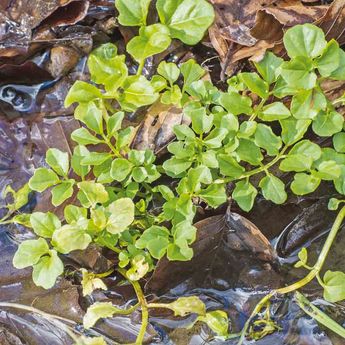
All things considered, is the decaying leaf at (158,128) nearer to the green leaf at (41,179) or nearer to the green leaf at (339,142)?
the green leaf at (41,179)

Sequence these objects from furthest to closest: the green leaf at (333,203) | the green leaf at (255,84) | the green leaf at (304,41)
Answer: the green leaf at (333,203) < the green leaf at (255,84) < the green leaf at (304,41)

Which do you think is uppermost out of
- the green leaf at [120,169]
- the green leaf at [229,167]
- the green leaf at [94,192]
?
the green leaf at [229,167]

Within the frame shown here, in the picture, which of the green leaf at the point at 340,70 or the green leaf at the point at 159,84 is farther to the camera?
the green leaf at the point at 159,84

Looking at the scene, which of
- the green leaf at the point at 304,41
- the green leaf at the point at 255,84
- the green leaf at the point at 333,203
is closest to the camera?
the green leaf at the point at 304,41

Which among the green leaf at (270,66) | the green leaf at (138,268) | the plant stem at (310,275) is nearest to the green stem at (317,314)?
the plant stem at (310,275)

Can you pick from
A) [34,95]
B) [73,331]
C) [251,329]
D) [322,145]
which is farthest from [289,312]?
[34,95]

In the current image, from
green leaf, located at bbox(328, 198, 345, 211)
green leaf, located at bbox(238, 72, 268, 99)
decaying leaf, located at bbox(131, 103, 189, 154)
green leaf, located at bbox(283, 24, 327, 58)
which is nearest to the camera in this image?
green leaf, located at bbox(283, 24, 327, 58)

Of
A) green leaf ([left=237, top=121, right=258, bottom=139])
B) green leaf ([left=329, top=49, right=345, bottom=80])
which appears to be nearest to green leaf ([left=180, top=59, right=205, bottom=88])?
green leaf ([left=237, top=121, right=258, bottom=139])

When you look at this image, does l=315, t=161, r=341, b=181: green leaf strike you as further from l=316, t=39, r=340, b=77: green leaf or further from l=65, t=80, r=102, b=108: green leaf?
l=65, t=80, r=102, b=108: green leaf

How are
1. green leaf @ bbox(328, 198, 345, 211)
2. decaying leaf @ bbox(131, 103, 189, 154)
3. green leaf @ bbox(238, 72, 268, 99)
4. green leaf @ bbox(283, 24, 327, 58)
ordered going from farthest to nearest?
decaying leaf @ bbox(131, 103, 189, 154) < green leaf @ bbox(328, 198, 345, 211) < green leaf @ bbox(238, 72, 268, 99) < green leaf @ bbox(283, 24, 327, 58)
